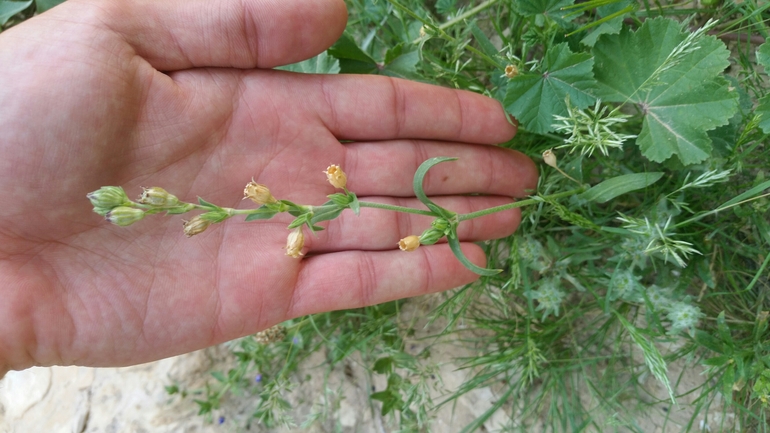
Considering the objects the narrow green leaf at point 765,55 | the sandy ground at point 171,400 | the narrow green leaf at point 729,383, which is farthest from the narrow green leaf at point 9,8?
the narrow green leaf at point 729,383

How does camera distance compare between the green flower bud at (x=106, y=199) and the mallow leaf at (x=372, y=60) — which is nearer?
the green flower bud at (x=106, y=199)

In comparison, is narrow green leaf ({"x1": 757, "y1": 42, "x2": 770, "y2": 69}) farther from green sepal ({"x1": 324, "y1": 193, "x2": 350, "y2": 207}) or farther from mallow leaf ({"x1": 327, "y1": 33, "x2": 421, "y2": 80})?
green sepal ({"x1": 324, "y1": 193, "x2": 350, "y2": 207})

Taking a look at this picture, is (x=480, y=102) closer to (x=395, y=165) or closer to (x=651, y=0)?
(x=395, y=165)

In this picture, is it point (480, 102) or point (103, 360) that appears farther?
point (480, 102)

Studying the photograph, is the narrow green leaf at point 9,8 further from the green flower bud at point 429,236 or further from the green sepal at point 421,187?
→ the green flower bud at point 429,236

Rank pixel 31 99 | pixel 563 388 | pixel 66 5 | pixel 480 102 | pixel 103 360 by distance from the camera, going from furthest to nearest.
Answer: pixel 563 388
pixel 480 102
pixel 103 360
pixel 66 5
pixel 31 99

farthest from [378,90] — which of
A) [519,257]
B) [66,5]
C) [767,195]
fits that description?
[767,195]
